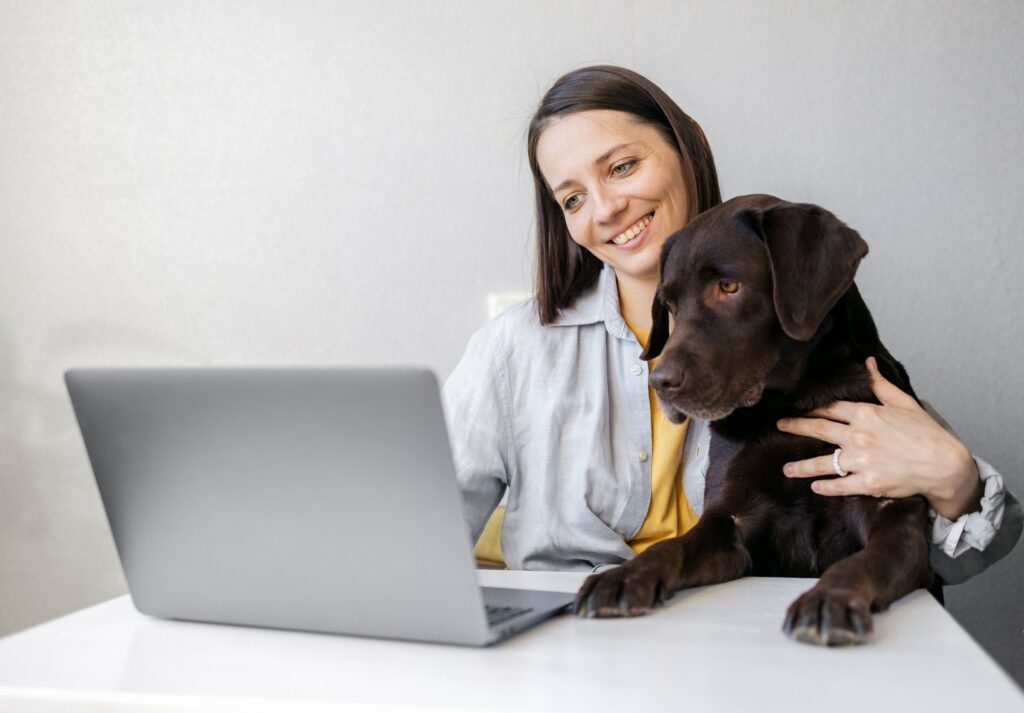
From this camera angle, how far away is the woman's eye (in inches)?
70.1

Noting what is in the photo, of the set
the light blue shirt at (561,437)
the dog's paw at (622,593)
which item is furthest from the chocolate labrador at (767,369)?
the light blue shirt at (561,437)

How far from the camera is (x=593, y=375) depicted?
1782 millimetres

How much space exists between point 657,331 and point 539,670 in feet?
2.67

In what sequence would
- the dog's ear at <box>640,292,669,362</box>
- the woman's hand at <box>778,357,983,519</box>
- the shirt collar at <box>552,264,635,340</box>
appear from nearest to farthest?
the woman's hand at <box>778,357,983,519</box>, the dog's ear at <box>640,292,669,362</box>, the shirt collar at <box>552,264,635,340</box>

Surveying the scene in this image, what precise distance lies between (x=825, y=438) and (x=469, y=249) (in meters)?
1.44

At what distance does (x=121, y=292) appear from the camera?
9.47 feet

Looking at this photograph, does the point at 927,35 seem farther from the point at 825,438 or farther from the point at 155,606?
the point at 155,606

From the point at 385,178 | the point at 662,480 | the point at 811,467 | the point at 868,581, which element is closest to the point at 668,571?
the point at 868,581

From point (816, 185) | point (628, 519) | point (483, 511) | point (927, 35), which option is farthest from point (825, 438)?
point (927, 35)

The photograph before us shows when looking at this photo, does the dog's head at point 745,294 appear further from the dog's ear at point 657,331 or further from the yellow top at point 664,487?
the yellow top at point 664,487

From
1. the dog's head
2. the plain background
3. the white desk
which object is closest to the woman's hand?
the dog's head

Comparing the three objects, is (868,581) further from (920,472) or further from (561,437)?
(561,437)

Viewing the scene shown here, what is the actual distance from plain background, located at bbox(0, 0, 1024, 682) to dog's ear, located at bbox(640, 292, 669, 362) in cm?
102

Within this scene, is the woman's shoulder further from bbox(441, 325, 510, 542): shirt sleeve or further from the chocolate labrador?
the chocolate labrador
